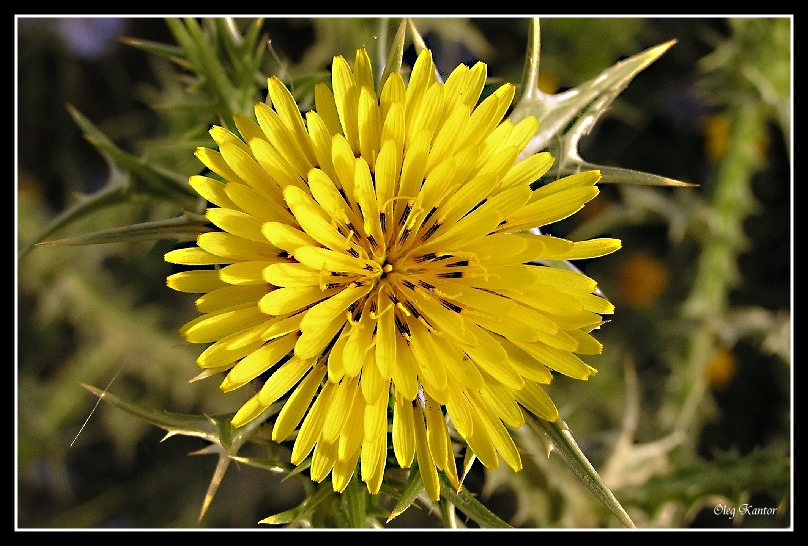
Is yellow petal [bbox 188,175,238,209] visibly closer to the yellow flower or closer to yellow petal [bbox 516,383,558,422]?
the yellow flower

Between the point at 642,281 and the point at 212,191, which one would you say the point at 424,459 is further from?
the point at 642,281

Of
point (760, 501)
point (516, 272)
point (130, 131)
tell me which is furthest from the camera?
point (130, 131)

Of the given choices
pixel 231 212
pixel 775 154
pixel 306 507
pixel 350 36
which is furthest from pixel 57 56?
A: pixel 775 154

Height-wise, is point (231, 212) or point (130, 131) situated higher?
point (130, 131)

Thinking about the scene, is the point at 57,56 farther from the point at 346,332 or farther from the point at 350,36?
the point at 346,332
